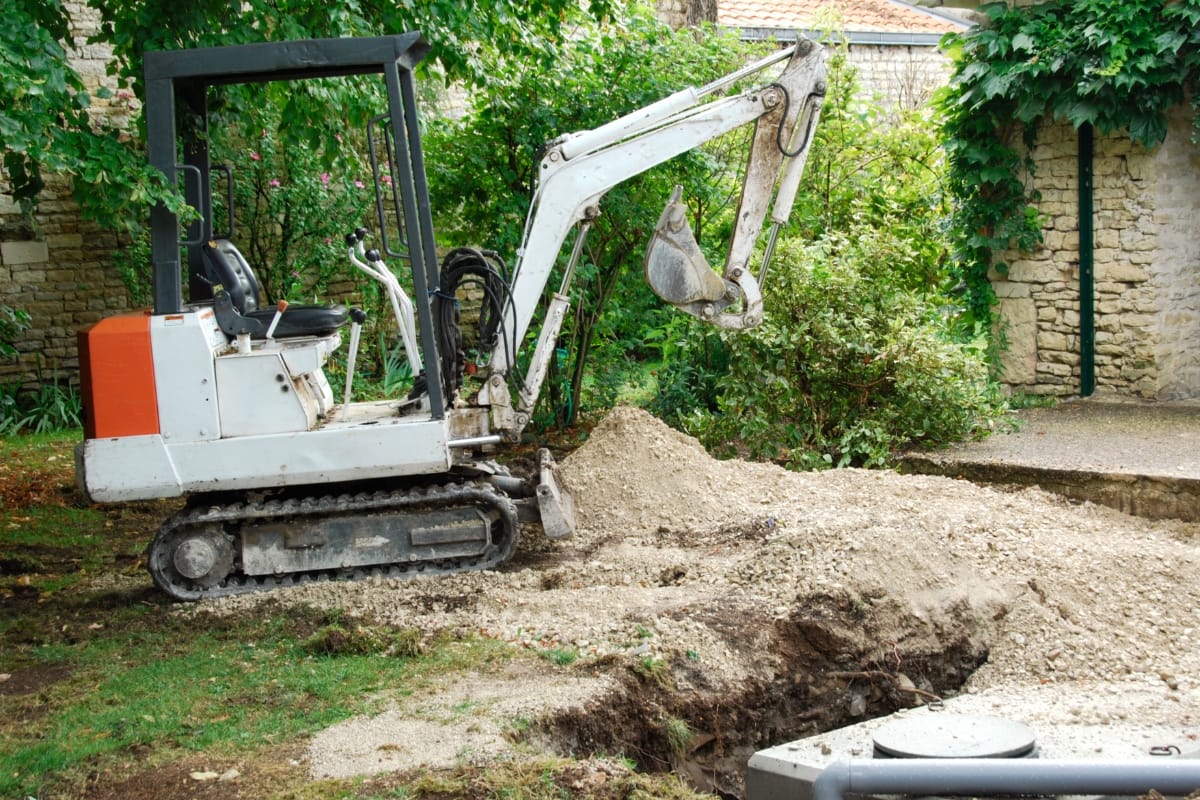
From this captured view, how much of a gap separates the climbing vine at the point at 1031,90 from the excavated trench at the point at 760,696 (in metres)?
5.62

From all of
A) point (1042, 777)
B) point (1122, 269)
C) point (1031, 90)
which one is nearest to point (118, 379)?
point (1042, 777)

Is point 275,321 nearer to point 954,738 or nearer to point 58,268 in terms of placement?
point 954,738

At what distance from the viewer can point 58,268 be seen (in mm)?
11484

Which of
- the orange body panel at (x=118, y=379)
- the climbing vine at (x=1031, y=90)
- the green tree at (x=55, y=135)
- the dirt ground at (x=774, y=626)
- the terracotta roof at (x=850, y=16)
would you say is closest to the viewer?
the dirt ground at (x=774, y=626)

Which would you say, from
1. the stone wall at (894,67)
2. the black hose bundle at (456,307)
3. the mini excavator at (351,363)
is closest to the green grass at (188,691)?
the mini excavator at (351,363)

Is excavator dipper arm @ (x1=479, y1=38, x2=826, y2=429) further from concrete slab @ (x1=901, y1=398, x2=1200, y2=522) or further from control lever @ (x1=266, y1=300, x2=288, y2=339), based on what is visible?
concrete slab @ (x1=901, y1=398, x2=1200, y2=522)

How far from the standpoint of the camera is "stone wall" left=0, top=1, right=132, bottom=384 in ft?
37.0

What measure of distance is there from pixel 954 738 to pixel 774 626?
1.33 metres

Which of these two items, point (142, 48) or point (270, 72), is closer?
point (270, 72)

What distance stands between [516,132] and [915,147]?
4636 millimetres

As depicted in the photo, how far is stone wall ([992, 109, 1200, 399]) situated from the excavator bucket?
177 inches

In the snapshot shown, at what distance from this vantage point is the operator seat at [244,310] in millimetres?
5988

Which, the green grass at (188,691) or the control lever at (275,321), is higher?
the control lever at (275,321)

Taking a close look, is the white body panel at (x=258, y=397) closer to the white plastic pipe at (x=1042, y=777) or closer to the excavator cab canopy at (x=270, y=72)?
the excavator cab canopy at (x=270, y=72)
